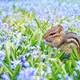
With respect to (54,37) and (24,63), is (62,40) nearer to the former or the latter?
(54,37)

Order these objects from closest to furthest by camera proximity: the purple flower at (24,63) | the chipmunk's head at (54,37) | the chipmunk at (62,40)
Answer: the purple flower at (24,63), the chipmunk at (62,40), the chipmunk's head at (54,37)

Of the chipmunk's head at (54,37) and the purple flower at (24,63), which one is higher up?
the chipmunk's head at (54,37)

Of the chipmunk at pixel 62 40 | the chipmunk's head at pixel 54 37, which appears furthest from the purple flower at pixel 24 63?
the chipmunk's head at pixel 54 37

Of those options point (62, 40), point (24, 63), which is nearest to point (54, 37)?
point (62, 40)

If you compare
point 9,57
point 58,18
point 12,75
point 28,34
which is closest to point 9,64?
point 9,57

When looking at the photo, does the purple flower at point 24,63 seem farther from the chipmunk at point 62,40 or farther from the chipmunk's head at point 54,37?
the chipmunk's head at point 54,37

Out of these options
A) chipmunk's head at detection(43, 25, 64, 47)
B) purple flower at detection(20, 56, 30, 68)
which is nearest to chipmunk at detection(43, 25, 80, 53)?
chipmunk's head at detection(43, 25, 64, 47)

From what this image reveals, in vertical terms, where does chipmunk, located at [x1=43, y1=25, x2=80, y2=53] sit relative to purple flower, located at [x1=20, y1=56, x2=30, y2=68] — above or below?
above

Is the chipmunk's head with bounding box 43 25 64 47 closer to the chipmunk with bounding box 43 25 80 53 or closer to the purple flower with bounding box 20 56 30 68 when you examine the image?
the chipmunk with bounding box 43 25 80 53

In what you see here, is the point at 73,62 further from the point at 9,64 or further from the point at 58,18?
the point at 58,18
